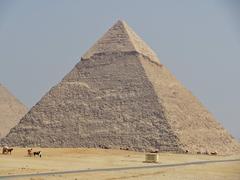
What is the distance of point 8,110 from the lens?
119 m

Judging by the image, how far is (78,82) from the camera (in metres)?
91.8

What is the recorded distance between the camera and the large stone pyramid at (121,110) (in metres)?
80.1

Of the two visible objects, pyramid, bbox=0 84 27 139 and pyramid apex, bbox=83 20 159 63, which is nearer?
pyramid apex, bbox=83 20 159 63

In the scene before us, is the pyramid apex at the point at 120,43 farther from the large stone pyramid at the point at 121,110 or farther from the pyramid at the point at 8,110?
the pyramid at the point at 8,110

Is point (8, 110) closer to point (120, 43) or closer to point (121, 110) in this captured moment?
point (120, 43)

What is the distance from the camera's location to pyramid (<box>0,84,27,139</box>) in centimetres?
11524

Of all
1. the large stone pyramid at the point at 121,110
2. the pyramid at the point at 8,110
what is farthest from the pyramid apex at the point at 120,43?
the pyramid at the point at 8,110

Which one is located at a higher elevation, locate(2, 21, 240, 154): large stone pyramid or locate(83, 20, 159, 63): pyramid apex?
locate(83, 20, 159, 63): pyramid apex

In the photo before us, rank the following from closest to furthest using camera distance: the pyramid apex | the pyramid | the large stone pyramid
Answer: the large stone pyramid < the pyramid apex < the pyramid

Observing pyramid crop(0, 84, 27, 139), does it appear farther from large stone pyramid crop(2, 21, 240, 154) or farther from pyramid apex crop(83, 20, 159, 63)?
pyramid apex crop(83, 20, 159, 63)

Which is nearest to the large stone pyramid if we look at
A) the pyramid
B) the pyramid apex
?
the pyramid apex

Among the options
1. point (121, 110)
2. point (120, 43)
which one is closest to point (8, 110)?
point (120, 43)

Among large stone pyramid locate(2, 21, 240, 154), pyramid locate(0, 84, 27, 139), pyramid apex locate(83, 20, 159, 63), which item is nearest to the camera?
large stone pyramid locate(2, 21, 240, 154)

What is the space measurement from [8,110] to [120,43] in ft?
114
